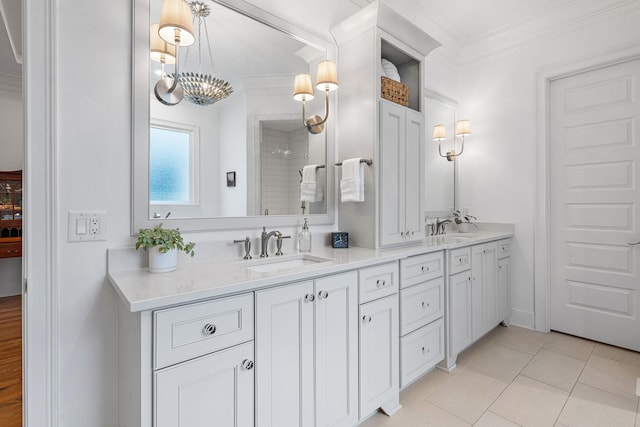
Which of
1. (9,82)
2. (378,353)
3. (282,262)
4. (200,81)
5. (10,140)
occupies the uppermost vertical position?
(9,82)

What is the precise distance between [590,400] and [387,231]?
5.27 ft

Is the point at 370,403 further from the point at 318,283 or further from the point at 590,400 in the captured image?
the point at 590,400

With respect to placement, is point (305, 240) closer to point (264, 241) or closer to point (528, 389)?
point (264, 241)

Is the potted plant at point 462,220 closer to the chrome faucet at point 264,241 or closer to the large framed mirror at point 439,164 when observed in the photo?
the large framed mirror at point 439,164

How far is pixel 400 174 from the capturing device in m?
2.22

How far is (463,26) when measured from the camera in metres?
3.21

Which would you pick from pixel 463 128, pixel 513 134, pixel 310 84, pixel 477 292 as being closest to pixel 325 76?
pixel 310 84

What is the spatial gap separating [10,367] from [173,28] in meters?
2.63

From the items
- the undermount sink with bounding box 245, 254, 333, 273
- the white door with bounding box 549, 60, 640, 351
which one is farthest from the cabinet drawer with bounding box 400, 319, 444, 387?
the white door with bounding box 549, 60, 640, 351

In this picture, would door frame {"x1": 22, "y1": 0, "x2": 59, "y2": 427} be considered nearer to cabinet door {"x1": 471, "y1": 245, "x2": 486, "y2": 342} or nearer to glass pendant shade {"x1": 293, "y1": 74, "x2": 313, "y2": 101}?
glass pendant shade {"x1": 293, "y1": 74, "x2": 313, "y2": 101}

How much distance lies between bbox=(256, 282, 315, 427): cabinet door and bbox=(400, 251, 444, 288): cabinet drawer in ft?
2.43

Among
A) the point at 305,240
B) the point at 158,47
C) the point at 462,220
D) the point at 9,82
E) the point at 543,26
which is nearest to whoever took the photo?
the point at 158,47

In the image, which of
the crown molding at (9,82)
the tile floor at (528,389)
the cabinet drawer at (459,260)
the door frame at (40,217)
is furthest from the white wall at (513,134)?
the crown molding at (9,82)

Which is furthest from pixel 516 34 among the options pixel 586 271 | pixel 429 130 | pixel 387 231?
pixel 387 231
